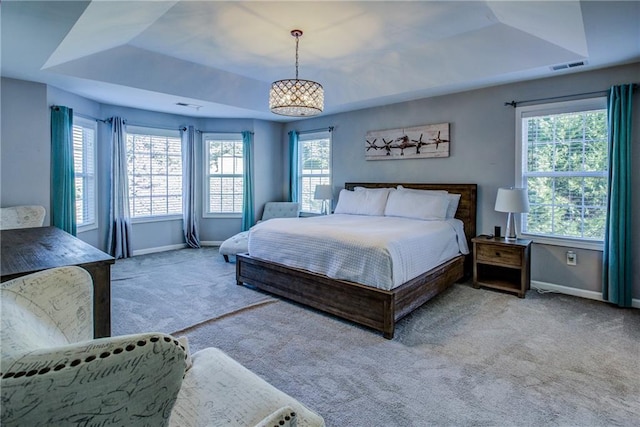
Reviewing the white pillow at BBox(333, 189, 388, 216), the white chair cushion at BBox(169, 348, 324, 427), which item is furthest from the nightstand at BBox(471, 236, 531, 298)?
the white chair cushion at BBox(169, 348, 324, 427)

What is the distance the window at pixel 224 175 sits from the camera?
650cm

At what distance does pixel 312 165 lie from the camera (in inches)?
254

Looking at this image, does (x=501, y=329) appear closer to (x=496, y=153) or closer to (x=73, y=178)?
(x=496, y=153)

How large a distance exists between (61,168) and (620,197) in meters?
6.26

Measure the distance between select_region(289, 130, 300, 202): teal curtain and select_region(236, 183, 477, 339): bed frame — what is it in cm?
282

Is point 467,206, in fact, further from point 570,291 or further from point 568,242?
point 570,291

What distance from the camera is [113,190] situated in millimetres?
5270

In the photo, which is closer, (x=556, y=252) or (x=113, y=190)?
(x=556, y=252)

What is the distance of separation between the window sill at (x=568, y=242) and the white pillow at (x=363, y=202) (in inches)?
68.8

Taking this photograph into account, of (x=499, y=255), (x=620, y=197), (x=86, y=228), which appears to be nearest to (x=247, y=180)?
(x=86, y=228)

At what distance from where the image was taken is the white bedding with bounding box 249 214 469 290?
2.84m

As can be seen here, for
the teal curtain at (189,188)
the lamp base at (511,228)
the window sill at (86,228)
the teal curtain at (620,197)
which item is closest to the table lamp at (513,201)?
the lamp base at (511,228)

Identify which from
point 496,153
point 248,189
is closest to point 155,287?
point 248,189

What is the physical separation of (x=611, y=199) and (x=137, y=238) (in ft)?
20.9
